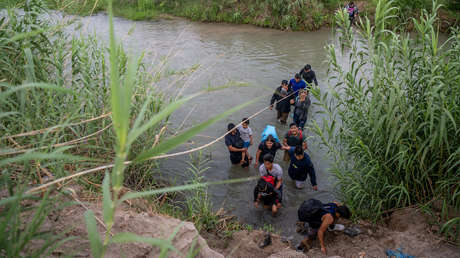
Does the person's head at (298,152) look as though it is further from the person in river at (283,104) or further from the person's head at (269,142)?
the person in river at (283,104)

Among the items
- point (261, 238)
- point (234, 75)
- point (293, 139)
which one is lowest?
point (261, 238)

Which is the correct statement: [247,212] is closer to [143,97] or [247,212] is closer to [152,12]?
[143,97]

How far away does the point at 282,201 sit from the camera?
5852 mm

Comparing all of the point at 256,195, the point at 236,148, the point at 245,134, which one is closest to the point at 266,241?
the point at 256,195

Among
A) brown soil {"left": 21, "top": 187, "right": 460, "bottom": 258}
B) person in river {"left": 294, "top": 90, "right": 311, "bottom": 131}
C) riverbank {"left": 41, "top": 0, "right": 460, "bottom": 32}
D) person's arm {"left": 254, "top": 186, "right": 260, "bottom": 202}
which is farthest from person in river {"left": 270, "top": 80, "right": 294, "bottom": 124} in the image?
riverbank {"left": 41, "top": 0, "right": 460, "bottom": 32}

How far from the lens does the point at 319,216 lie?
4586 millimetres

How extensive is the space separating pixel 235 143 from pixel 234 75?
6.28 m

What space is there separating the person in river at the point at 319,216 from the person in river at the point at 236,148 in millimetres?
2258

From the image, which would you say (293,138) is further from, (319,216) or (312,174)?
(319,216)

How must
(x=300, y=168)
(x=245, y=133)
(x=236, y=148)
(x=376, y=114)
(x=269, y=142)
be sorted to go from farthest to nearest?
(x=245, y=133)
(x=236, y=148)
(x=269, y=142)
(x=300, y=168)
(x=376, y=114)

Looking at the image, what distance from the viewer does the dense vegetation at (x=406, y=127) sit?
3811mm

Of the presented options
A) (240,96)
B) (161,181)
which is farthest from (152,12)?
(161,181)

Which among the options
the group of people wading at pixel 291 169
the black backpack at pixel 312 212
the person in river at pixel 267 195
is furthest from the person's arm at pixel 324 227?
the person in river at pixel 267 195

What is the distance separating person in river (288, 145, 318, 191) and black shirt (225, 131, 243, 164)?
1.09 m
